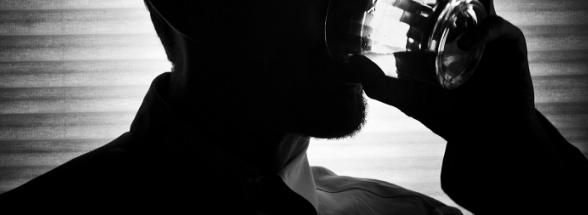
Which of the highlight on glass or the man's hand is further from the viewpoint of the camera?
the man's hand

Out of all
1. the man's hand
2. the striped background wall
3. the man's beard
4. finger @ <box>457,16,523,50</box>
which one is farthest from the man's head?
the striped background wall

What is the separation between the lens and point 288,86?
1.07 m

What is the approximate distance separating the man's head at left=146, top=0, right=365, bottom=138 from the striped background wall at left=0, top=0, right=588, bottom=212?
39 cm

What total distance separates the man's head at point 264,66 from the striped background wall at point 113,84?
389mm

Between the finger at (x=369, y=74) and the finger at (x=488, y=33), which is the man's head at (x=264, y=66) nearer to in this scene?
the finger at (x=369, y=74)

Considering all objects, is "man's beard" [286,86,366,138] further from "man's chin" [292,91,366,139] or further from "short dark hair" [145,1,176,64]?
"short dark hair" [145,1,176,64]

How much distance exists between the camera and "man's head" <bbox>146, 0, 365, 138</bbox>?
1017 millimetres

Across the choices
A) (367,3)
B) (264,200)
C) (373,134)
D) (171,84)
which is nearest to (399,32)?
(367,3)

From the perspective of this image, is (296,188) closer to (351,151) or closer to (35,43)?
(351,151)

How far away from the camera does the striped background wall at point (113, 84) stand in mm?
1520

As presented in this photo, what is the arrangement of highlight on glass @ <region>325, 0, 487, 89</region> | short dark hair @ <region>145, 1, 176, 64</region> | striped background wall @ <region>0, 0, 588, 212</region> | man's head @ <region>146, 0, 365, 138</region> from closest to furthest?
highlight on glass @ <region>325, 0, 487, 89</region>, man's head @ <region>146, 0, 365, 138</region>, short dark hair @ <region>145, 1, 176, 64</region>, striped background wall @ <region>0, 0, 588, 212</region>

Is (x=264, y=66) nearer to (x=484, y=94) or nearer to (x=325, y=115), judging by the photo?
(x=325, y=115)

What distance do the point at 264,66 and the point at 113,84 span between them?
690mm

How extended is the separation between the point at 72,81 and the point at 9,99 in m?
0.23
